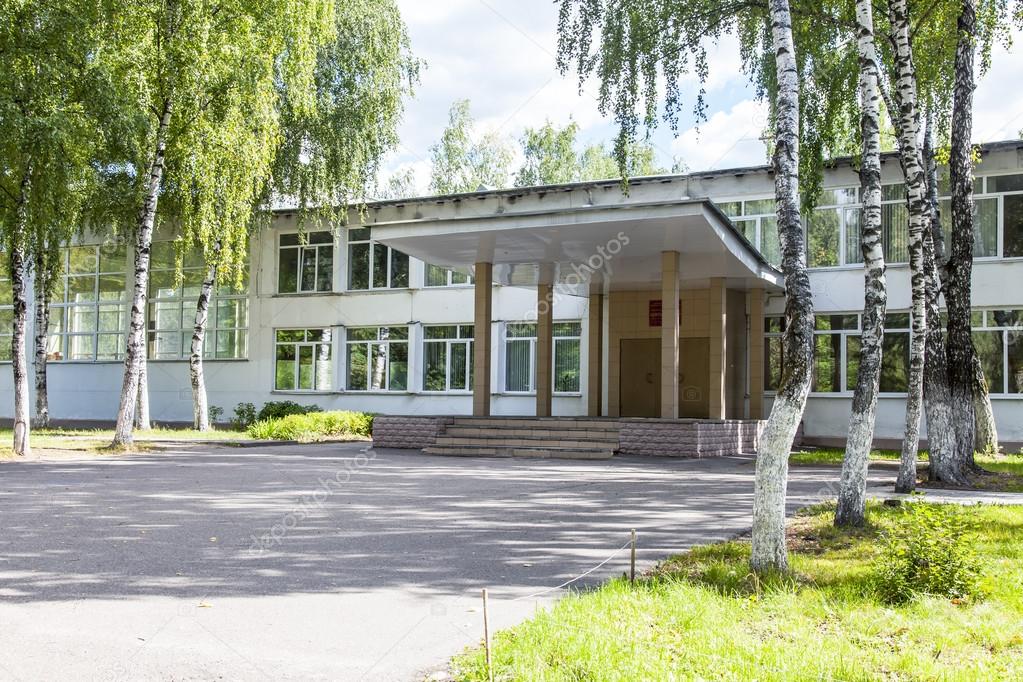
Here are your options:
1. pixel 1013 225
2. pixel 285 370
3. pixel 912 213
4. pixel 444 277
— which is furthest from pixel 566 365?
pixel 912 213

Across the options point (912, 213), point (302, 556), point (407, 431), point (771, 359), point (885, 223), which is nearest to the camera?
point (302, 556)

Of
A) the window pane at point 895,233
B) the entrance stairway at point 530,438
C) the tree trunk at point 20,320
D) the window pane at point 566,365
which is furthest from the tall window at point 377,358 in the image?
the window pane at point 895,233

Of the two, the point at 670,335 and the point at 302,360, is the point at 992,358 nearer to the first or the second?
the point at 670,335

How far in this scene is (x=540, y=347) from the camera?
22.0 meters

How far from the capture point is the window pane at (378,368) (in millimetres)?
29609

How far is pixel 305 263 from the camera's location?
31.2 metres

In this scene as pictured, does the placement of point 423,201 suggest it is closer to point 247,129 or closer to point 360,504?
→ point 247,129

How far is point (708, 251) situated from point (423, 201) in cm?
1210

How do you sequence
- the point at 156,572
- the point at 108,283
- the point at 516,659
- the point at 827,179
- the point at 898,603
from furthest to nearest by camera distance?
1. the point at 108,283
2. the point at 827,179
3. the point at 156,572
4. the point at 898,603
5. the point at 516,659

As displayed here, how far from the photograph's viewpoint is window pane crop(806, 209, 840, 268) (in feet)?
77.0

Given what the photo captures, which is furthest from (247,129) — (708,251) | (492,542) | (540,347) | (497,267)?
(492,542)

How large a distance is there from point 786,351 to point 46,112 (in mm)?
13477

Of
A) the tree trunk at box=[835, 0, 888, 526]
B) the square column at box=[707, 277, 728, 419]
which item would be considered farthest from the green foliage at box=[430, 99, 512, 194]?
the tree trunk at box=[835, 0, 888, 526]

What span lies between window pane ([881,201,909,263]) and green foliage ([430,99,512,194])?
32.5 m
